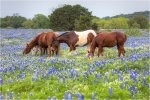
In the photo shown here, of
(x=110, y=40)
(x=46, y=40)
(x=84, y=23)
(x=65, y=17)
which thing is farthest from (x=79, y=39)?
(x=65, y=17)

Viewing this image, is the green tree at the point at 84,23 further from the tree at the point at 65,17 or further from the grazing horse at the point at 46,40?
the grazing horse at the point at 46,40

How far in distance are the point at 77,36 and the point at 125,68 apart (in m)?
8.92

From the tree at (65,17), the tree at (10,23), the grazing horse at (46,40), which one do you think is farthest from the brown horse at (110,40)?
the tree at (10,23)

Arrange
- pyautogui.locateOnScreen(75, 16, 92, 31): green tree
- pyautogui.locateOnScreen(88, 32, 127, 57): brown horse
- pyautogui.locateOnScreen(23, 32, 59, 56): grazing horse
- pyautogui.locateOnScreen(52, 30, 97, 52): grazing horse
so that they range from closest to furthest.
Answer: pyautogui.locateOnScreen(88, 32, 127, 57): brown horse, pyautogui.locateOnScreen(52, 30, 97, 52): grazing horse, pyautogui.locateOnScreen(23, 32, 59, 56): grazing horse, pyautogui.locateOnScreen(75, 16, 92, 31): green tree

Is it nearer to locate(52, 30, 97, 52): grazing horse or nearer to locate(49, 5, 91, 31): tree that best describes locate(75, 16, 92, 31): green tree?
locate(49, 5, 91, 31): tree

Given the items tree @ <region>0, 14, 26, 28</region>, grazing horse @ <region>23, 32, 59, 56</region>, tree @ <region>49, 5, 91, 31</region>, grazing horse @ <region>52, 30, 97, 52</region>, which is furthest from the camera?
tree @ <region>0, 14, 26, 28</region>

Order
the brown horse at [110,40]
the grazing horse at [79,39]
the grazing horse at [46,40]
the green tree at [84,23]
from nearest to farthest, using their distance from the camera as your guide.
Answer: the brown horse at [110,40], the grazing horse at [79,39], the grazing horse at [46,40], the green tree at [84,23]

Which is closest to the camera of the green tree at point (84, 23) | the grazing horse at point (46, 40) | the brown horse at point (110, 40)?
the brown horse at point (110, 40)

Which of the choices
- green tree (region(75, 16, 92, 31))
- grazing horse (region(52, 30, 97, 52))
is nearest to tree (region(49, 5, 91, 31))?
green tree (region(75, 16, 92, 31))

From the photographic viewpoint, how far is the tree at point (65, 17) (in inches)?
2229

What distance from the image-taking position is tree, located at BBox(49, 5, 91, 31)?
2229 inches

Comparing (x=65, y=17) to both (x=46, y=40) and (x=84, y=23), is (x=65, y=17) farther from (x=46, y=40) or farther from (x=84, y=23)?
→ (x=46, y=40)

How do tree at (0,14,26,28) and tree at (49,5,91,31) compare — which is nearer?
tree at (49,5,91,31)

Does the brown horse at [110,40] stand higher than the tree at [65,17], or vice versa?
the tree at [65,17]
